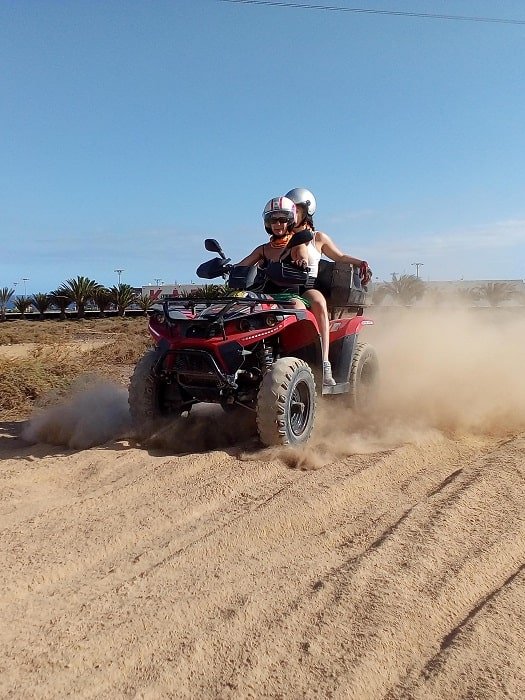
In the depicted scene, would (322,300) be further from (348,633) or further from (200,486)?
(348,633)

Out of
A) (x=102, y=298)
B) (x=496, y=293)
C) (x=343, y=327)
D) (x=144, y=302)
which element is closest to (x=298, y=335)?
(x=343, y=327)

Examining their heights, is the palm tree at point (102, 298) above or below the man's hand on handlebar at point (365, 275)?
below

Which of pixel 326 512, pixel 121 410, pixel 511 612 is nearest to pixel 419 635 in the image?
pixel 511 612

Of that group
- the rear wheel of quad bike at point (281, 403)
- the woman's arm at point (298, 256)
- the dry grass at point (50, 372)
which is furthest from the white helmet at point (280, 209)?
the dry grass at point (50, 372)

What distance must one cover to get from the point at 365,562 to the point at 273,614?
67cm

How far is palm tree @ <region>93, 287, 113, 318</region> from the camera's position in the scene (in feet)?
121

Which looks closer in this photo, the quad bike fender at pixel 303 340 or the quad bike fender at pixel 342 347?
the quad bike fender at pixel 303 340

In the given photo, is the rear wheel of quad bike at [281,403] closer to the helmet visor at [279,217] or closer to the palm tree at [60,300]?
the helmet visor at [279,217]

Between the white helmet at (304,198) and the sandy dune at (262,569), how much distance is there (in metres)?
2.66

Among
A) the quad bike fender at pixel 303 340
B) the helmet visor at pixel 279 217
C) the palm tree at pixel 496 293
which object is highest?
the helmet visor at pixel 279 217

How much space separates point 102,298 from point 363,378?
1249 inches

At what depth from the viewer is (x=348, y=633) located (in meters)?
2.62

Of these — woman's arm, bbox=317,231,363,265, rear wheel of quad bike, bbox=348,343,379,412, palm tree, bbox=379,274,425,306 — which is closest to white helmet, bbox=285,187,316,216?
woman's arm, bbox=317,231,363,265

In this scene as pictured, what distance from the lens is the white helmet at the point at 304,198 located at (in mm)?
6867
